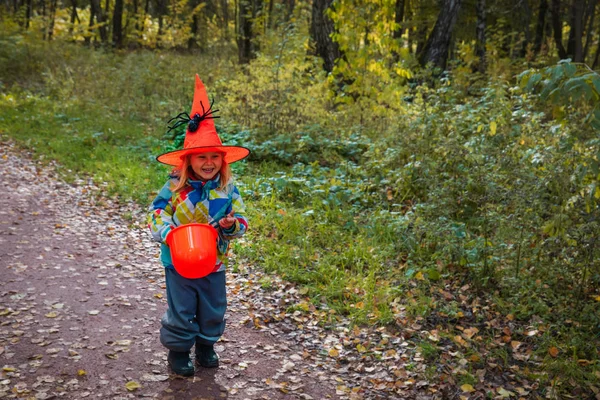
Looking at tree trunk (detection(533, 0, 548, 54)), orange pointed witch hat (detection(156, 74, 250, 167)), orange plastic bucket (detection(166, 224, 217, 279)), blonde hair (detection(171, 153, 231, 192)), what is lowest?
orange plastic bucket (detection(166, 224, 217, 279))

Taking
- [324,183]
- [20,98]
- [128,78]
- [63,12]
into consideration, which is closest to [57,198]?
[324,183]

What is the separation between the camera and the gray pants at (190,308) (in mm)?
3791

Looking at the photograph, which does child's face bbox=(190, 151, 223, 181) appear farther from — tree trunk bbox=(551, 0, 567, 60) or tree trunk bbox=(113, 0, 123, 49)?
tree trunk bbox=(113, 0, 123, 49)

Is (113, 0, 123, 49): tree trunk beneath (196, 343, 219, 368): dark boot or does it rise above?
above

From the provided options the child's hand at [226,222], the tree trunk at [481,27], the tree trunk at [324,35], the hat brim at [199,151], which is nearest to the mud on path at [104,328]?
the child's hand at [226,222]

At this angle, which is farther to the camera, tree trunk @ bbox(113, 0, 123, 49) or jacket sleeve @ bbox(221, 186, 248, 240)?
tree trunk @ bbox(113, 0, 123, 49)

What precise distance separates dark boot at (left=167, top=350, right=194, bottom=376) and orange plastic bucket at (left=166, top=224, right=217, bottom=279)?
967mm

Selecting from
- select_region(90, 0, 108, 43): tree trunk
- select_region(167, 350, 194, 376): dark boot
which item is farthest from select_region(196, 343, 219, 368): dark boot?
select_region(90, 0, 108, 43): tree trunk

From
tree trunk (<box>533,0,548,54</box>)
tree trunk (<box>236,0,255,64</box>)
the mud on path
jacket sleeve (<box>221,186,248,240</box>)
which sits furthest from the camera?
tree trunk (<box>533,0,548,54</box>)

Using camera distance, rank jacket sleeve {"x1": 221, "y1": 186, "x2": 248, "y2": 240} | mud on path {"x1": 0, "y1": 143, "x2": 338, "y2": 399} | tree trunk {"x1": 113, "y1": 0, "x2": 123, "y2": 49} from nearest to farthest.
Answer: jacket sleeve {"x1": 221, "y1": 186, "x2": 248, "y2": 240}
mud on path {"x1": 0, "y1": 143, "x2": 338, "y2": 399}
tree trunk {"x1": 113, "y1": 0, "x2": 123, "y2": 49}

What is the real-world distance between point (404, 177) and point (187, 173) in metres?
4.48

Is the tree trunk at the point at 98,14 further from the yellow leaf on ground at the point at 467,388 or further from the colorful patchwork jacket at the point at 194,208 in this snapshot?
the yellow leaf on ground at the point at 467,388

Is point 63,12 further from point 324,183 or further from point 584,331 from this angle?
point 584,331

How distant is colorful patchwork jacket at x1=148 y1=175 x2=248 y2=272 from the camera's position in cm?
375
